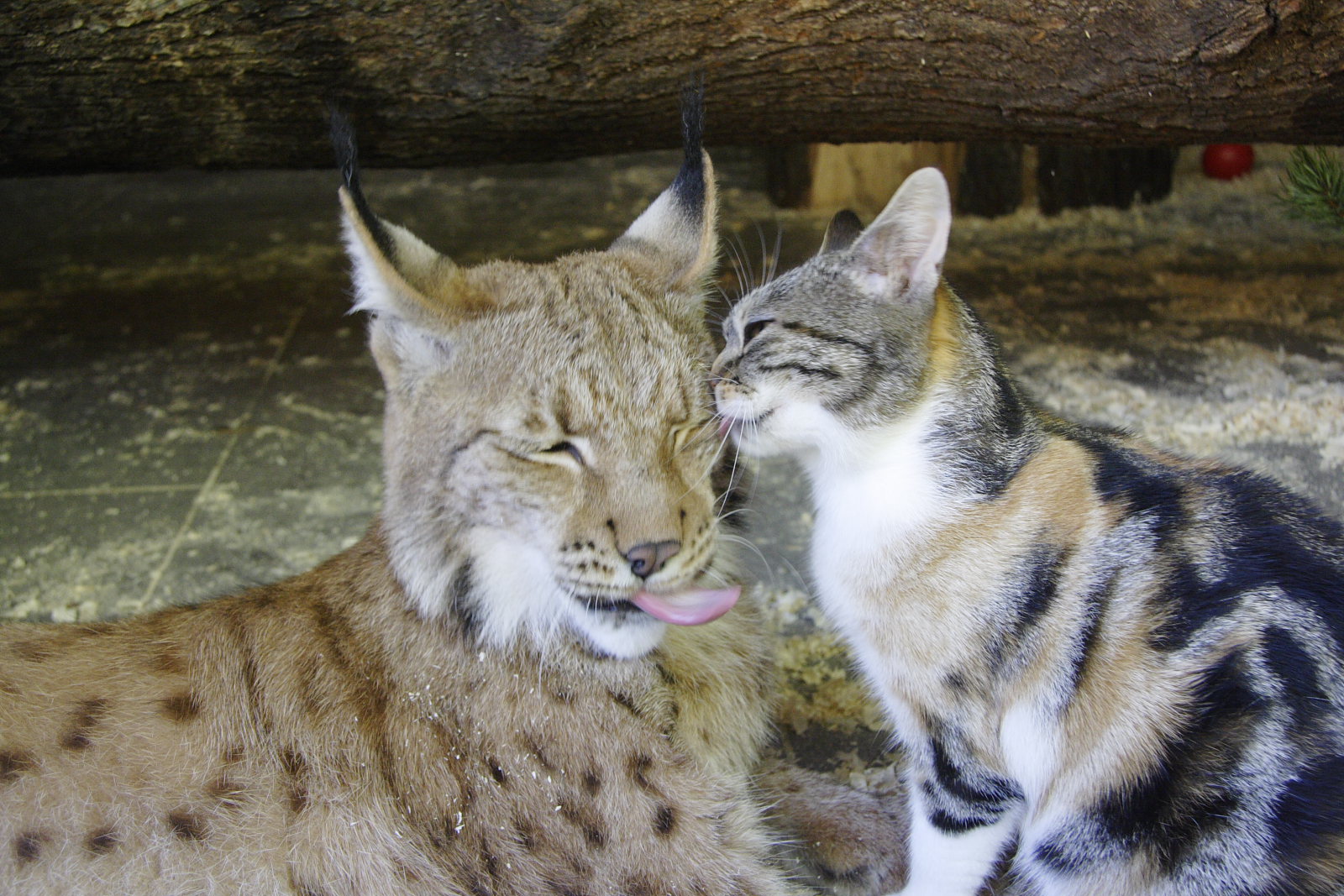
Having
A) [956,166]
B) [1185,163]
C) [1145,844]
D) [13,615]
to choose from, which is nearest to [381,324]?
[1145,844]

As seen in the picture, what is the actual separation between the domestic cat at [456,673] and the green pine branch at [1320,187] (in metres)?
2.56

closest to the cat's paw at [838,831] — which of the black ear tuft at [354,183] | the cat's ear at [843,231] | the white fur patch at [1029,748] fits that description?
the white fur patch at [1029,748]

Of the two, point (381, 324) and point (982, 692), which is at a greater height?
point (381, 324)

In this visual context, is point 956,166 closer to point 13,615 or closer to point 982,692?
point 982,692

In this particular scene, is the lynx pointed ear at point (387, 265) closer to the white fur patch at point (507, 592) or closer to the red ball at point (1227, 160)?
the white fur patch at point (507, 592)

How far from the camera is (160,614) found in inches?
114

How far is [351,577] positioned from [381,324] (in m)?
0.63

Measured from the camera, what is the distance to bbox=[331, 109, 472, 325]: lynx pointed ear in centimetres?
247

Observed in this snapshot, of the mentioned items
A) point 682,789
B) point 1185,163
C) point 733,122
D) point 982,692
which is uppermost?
point 733,122

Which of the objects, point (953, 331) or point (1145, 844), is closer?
point (1145, 844)

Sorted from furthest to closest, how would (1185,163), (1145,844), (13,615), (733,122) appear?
1. (1185,163)
2. (733,122)
3. (13,615)
4. (1145,844)

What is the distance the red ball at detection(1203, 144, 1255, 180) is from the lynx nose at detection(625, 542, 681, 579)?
5.55m

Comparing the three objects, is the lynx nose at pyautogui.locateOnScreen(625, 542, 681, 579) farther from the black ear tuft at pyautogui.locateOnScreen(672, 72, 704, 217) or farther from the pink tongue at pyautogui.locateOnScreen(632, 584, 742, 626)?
→ the black ear tuft at pyautogui.locateOnScreen(672, 72, 704, 217)

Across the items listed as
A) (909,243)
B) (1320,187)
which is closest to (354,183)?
(909,243)
